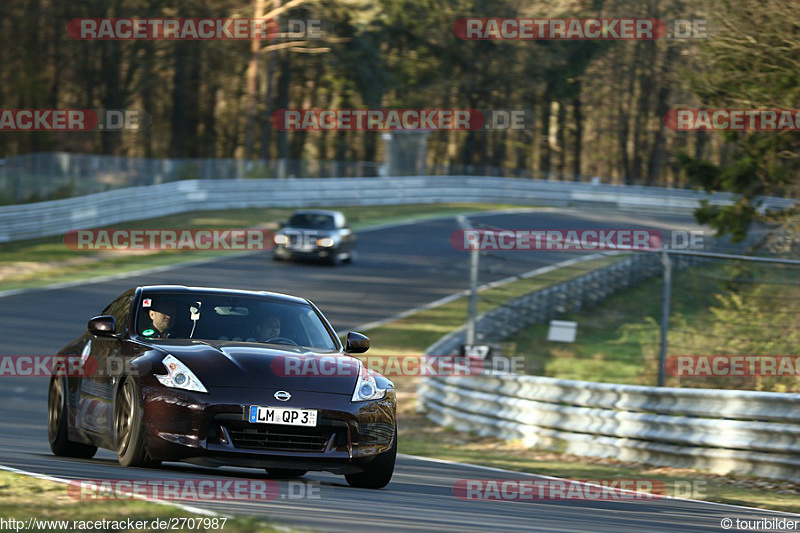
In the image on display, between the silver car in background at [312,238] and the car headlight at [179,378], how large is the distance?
74.4 ft

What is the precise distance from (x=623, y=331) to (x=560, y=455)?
271 centimetres

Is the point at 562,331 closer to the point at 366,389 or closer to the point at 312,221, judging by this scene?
the point at 366,389

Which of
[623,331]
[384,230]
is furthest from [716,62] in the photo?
[384,230]

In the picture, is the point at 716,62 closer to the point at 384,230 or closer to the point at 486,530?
the point at 486,530

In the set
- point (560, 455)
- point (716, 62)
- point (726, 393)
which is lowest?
point (560, 455)

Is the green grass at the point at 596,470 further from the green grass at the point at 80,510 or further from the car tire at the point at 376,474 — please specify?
the green grass at the point at 80,510

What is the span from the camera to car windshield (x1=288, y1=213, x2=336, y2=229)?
31.3m

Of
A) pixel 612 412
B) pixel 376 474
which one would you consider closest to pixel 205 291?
pixel 376 474

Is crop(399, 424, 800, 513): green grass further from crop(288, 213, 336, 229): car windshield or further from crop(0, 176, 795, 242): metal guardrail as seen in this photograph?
crop(288, 213, 336, 229): car windshield

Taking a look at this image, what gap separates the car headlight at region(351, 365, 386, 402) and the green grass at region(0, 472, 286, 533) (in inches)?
75.4

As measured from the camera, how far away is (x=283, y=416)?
26.6 feet

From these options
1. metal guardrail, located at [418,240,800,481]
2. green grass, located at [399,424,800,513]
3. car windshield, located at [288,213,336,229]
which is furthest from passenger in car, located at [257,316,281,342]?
car windshield, located at [288,213,336,229]

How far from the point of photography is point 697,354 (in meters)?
14.2

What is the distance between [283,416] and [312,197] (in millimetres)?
37136
